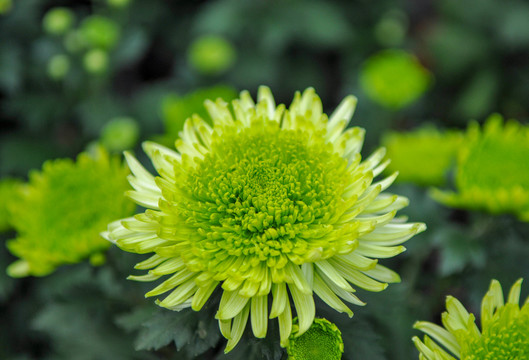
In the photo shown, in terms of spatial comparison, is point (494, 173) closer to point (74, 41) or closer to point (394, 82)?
point (394, 82)

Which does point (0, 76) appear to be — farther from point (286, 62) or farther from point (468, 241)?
point (468, 241)

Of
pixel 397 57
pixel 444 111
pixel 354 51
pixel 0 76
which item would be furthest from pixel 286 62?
pixel 0 76

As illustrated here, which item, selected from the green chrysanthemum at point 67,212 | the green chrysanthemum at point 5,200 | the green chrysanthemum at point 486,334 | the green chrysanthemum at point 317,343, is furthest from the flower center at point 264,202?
the green chrysanthemum at point 5,200

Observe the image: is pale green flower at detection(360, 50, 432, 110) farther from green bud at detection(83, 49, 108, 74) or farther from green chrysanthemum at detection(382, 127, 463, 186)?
green bud at detection(83, 49, 108, 74)

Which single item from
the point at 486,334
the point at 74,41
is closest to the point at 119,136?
the point at 74,41

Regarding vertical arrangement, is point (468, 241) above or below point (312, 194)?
above

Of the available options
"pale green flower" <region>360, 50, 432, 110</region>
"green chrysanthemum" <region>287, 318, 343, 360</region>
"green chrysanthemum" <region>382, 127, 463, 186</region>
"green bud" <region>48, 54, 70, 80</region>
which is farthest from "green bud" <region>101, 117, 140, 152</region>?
"green chrysanthemum" <region>287, 318, 343, 360</region>
